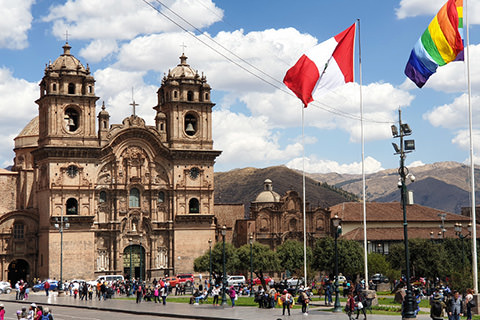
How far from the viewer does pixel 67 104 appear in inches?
3004

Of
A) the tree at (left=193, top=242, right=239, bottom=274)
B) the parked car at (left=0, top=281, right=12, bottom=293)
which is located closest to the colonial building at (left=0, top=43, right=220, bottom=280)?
the tree at (left=193, top=242, right=239, bottom=274)

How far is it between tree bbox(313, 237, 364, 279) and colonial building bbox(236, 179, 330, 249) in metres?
17.5

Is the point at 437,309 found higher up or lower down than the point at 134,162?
lower down

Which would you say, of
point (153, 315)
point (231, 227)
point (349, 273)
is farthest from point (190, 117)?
point (153, 315)

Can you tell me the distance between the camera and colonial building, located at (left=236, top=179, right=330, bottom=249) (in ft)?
283

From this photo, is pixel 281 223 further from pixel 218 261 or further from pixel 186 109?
pixel 186 109

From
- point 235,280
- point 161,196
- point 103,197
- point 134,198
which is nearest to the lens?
point 235,280

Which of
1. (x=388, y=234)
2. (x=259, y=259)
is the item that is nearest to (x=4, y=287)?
(x=259, y=259)

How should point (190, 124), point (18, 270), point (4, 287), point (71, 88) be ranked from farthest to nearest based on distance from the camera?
point (190, 124) → point (71, 88) → point (18, 270) → point (4, 287)

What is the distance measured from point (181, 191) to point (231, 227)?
10385 millimetres

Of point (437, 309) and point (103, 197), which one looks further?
point (103, 197)

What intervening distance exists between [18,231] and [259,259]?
25.0 metres

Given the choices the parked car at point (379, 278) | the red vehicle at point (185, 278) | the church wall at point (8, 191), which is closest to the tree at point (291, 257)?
the parked car at point (379, 278)

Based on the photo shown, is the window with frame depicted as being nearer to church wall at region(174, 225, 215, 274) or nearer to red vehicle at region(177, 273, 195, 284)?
church wall at region(174, 225, 215, 274)
